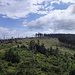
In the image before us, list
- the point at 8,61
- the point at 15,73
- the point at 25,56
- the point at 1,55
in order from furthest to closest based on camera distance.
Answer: the point at 25,56
the point at 1,55
the point at 8,61
the point at 15,73

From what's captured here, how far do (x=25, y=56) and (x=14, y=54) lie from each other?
23003 mm

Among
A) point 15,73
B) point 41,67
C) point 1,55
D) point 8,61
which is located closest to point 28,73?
point 15,73

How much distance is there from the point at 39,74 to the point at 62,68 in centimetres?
3380

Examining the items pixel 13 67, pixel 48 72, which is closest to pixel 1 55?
pixel 13 67

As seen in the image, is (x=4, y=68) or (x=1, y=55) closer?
(x=4, y=68)

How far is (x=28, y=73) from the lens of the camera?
133 metres

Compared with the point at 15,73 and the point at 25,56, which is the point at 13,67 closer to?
the point at 15,73

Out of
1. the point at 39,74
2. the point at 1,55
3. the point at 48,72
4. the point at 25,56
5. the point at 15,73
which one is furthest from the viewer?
the point at 25,56

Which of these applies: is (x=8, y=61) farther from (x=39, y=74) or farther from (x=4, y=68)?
(x=39, y=74)

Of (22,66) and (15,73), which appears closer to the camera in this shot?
(15,73)

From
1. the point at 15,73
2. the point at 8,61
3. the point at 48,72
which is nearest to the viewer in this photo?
the point at 15,73

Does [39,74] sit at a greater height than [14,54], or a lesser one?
lesser

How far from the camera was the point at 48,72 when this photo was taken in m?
156

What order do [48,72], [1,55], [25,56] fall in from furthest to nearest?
[25,56] → [1,55] → [48,72]
